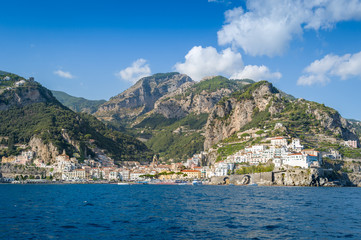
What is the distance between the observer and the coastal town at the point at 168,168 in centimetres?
13054

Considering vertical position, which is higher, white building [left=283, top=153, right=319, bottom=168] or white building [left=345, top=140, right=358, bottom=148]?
white building [left=345, top=140, right=358, bottom=148]

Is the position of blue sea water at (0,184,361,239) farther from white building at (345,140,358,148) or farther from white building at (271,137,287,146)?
white building at (345,140,358,148)

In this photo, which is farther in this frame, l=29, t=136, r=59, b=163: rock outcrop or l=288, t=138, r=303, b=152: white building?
l=29, t=136, r=59, b=163: rock outcrop

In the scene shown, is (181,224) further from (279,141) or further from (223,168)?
(279,141)

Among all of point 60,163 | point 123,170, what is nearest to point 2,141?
point 60,163

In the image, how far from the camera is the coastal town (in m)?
131

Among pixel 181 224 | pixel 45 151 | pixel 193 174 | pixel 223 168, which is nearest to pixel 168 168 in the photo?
pixel 193 174

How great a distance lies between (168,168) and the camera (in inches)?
7844

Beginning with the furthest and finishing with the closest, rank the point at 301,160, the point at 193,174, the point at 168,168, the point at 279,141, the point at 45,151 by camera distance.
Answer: the point at 168,168, the point at 193,174, the point at 45,151, the point at 279,141, the point at 301,160

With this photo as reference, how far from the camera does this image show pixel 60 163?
167875 mm

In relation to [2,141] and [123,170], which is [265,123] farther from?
[2,141]

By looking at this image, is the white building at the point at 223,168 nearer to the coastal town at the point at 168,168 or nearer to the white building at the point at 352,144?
the coastal town at the point at 168,168

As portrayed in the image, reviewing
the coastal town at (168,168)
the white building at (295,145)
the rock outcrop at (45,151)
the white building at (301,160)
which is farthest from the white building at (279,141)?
the rock outcrop at (45,151)

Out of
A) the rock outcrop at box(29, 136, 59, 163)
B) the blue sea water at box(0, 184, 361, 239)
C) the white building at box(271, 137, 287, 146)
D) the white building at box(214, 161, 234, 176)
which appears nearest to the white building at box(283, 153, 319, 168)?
the white building at box(271, 137, 287, 146)
